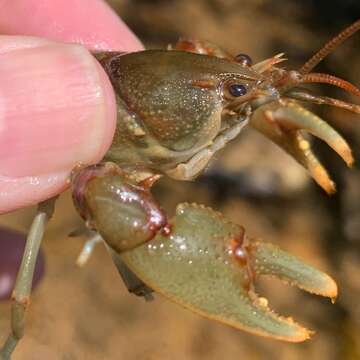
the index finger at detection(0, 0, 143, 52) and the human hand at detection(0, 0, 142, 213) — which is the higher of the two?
the human hand at detection(0, 0, 142, 213)

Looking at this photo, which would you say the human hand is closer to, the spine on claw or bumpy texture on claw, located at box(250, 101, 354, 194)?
the spine on claw

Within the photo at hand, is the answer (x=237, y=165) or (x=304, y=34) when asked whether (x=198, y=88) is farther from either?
(x=304, y=34)

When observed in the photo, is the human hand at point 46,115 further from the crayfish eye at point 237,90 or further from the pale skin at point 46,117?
the crayfish eye at point 237,90

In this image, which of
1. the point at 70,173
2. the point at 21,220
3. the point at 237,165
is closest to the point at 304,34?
the point at 237,165

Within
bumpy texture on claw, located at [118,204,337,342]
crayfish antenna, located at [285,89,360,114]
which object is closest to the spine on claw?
bumpy texture on claw, located at [118,204,337,342]

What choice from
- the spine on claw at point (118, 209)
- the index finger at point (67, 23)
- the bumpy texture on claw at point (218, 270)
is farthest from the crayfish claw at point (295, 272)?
the index finger at point (67, 23)

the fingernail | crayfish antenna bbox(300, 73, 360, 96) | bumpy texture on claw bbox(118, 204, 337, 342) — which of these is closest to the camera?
bumpy texture on claw bbox(118, 204, 337, 342)

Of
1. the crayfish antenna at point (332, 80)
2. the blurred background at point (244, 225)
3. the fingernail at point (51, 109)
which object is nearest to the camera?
the fingernail at point (51, 109)
